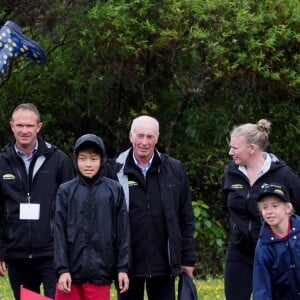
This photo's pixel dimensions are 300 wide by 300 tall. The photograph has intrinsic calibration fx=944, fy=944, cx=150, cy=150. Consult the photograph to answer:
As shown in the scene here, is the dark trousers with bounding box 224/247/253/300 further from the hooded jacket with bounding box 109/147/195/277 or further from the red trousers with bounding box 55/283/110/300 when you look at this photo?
the red trousers with bounding box 55/283/110/300

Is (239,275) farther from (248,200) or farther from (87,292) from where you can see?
(87,292)

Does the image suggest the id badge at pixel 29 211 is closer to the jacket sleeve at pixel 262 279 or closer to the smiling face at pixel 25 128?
the smiling face at pixel 25 128

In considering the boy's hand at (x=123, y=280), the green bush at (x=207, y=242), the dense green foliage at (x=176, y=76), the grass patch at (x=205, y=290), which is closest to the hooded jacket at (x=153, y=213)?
the boy's hand at (x=123, y=280)

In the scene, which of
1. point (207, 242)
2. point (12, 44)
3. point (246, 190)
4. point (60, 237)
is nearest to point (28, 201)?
point (60, 237)

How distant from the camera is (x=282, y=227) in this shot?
20.3 feet

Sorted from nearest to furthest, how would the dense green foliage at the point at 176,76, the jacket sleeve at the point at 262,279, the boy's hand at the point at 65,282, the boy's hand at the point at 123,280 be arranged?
the jacket sleeve at the point at 262,279, the boy's hand at the point at 65,282, the boy's hand at the point at 123,280, the dense green foliage at the point at 176,76

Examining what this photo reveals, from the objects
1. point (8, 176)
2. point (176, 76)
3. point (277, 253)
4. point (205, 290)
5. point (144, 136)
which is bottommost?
point (205, 290)

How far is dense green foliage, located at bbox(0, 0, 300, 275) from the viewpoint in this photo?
1253 centimetres

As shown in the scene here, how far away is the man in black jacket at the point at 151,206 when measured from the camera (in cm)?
678

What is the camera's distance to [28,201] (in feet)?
23.1

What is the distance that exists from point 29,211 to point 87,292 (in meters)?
0.94

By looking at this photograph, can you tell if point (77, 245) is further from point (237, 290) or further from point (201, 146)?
point (201, 146)

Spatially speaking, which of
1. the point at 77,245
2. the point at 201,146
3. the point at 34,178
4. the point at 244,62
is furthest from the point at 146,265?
the point at 201,146

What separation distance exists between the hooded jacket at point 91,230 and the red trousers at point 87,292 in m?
0.05
